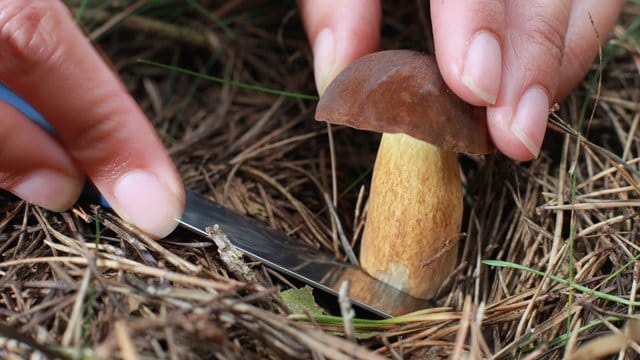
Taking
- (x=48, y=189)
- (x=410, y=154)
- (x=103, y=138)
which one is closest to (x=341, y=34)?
(x=410, y=154)

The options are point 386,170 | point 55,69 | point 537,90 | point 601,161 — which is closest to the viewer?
point 55,69

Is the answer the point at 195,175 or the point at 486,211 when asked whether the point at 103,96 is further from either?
the point at 486,211

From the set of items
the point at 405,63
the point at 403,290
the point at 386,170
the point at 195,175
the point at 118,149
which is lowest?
the point at 403,290

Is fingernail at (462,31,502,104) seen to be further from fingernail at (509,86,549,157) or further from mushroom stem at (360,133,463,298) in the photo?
mushroom stem at (360,133,463,298)

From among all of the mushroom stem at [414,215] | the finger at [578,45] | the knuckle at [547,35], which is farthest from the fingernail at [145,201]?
the finger at [578,45]

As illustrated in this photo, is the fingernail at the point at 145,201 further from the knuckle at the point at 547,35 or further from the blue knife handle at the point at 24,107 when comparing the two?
the knuckle at the point at 547,35

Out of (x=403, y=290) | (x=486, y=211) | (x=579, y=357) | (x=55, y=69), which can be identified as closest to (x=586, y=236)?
(x=486, y=211)
